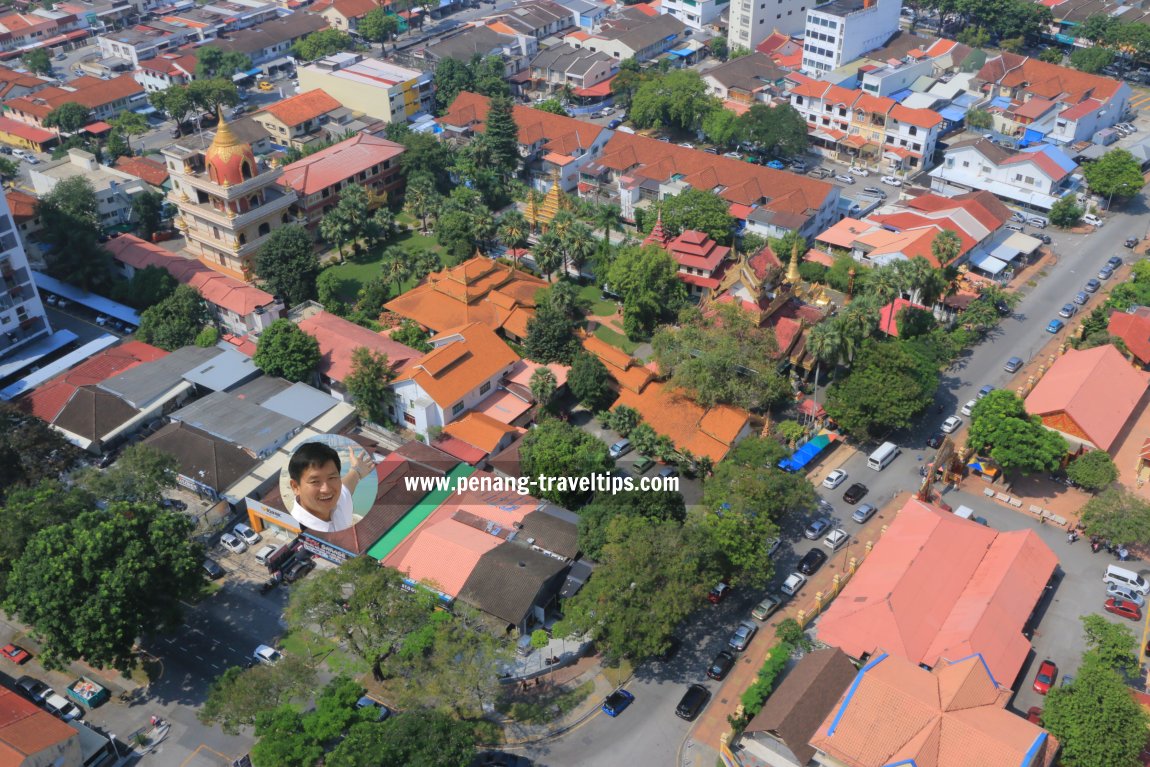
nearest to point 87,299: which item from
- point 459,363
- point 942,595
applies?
point 459,363

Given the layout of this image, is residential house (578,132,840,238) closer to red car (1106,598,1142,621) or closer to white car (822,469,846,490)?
white car (822,469,846,490)

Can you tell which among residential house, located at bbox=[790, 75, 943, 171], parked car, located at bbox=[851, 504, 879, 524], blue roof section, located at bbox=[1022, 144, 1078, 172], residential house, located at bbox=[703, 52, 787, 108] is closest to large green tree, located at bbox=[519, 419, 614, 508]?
parked car, located at bbox=[851, 504, 879, 524]

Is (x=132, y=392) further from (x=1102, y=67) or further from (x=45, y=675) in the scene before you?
(x=1102, y=67)

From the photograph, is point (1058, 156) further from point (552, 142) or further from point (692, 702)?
point (692, 702)

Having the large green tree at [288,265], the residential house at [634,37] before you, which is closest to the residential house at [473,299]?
the large green tree at [288,265]

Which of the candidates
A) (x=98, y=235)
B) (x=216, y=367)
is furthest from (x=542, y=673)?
(x=98, y=235)

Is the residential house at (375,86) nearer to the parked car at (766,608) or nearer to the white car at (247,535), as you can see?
the white car at (247,535)
